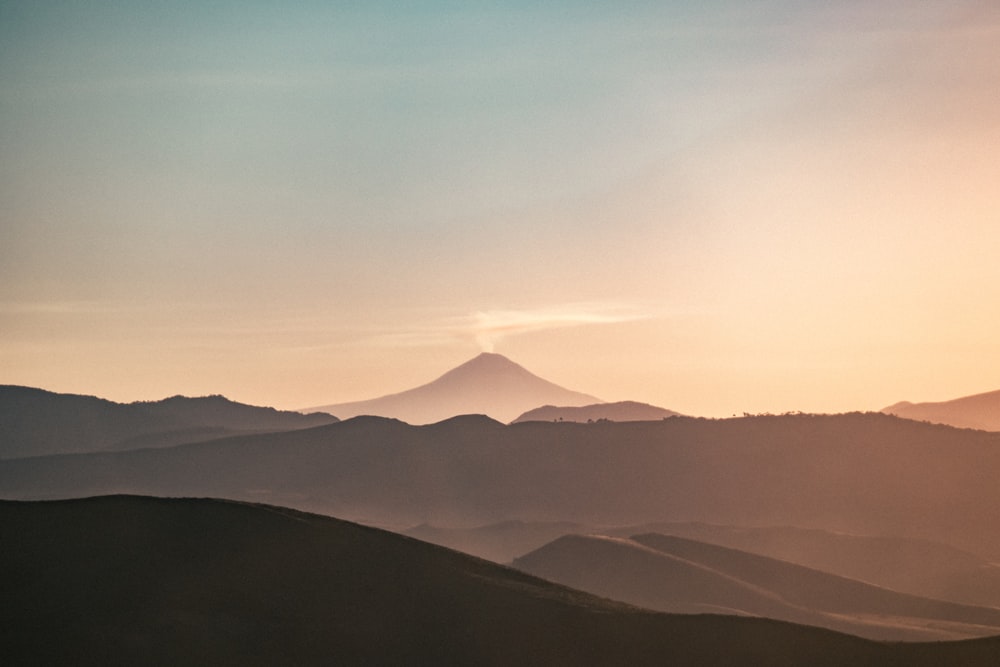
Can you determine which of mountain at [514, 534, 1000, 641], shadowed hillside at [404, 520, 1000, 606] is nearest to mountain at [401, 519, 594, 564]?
shadowed hillside at [404, 520, 1000, 606]

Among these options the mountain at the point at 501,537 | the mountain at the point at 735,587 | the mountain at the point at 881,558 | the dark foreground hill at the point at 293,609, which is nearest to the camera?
the dark foreground hill at the point at 293,609

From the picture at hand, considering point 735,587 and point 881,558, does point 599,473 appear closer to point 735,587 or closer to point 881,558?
point 881,558

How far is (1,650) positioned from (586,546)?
48.2 meters

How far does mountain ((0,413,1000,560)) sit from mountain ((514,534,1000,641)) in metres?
40.4

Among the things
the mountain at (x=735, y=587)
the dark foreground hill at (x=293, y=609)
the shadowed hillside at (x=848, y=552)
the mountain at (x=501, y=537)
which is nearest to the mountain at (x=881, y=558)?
the shadowed hillside at (x=848, y=552)

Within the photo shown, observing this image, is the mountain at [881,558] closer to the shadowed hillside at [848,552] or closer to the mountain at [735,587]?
the shadowed hillside at [848,552]

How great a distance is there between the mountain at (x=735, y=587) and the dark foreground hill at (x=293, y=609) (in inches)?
979

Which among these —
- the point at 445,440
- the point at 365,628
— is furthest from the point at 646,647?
the point at 445,440

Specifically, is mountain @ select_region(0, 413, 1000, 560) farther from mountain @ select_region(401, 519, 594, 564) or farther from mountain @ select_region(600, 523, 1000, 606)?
mountain @ select_region(600, 523, 1000, 606)

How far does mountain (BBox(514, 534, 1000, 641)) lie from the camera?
200 ft

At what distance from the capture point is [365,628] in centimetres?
3061

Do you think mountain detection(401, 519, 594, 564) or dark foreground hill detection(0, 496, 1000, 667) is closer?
dark foreground hill detection(0, 496, 1000, 667)

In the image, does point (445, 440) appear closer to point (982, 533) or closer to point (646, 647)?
point (982, 533)

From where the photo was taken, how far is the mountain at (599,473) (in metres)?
121
